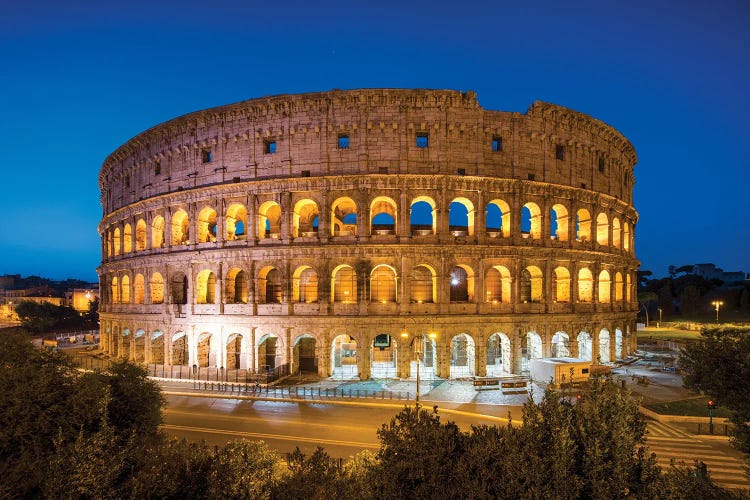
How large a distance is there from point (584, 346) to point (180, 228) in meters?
34.9

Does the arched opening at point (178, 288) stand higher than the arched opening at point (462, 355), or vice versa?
the arched opening at point (178, 288)

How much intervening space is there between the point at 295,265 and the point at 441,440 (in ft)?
69.1

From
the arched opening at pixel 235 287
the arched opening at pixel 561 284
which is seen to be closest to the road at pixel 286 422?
the arched opening at pixel 235 287

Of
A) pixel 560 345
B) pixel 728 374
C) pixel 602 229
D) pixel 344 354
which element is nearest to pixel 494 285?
pixel 560 345

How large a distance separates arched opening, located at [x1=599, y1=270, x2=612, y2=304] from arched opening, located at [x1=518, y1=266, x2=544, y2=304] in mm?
7414

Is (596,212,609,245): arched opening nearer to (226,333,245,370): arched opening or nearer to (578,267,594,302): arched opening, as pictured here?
(578,267,594,302): arched opening

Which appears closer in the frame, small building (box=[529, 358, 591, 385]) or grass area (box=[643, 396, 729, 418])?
grass area (box=[643, 396, 729, 418])

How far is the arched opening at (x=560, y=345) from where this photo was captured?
30150 mm

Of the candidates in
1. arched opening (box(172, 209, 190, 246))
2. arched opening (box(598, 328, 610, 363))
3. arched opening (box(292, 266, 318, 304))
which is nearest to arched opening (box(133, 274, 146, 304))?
arched opening (box(172, 209, 190, 246))

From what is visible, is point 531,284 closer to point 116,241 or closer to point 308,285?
point 308,285

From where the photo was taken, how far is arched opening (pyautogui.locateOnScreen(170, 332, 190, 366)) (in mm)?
31266

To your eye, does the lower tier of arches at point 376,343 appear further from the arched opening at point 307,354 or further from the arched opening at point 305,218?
the arched opening at point 305,218

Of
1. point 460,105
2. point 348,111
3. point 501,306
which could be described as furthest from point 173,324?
point 460,105

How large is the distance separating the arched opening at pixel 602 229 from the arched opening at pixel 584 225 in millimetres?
1632
